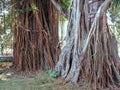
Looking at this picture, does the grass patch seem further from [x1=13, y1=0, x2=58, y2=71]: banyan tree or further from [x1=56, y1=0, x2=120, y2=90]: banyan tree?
[x1=13, y1=0, x2=58, y2=71]: banyan tree

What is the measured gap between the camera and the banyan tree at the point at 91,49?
3.99 meters

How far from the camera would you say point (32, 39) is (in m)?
5.95

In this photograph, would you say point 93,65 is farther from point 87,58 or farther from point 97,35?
point 97,35

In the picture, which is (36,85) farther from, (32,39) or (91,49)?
(32,39)

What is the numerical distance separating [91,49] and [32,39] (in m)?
2.16

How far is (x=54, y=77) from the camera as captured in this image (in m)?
4.72

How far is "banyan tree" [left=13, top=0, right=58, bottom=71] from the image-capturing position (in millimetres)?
5879

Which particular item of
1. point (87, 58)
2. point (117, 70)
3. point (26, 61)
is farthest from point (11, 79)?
point (117, 70)

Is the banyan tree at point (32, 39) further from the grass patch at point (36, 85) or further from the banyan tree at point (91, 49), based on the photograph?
the banyan tree at point (91, 49)

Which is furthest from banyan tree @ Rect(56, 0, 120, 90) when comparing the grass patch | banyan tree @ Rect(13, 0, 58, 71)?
banyan tree @ Rect(13, 0, 58, 71)

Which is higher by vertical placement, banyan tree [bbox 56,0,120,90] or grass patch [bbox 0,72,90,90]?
banyan tree [bbox 56,0,120,90]

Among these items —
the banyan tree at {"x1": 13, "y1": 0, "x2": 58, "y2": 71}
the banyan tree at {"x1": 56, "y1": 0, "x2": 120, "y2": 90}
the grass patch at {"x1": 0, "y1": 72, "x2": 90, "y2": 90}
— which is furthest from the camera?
the banyan tree at {"x1": 13, "y1": 0, "x2": 58, "y2": 71}

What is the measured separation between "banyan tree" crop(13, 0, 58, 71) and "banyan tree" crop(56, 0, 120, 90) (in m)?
1.37

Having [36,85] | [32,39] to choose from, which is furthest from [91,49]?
[32,39]
